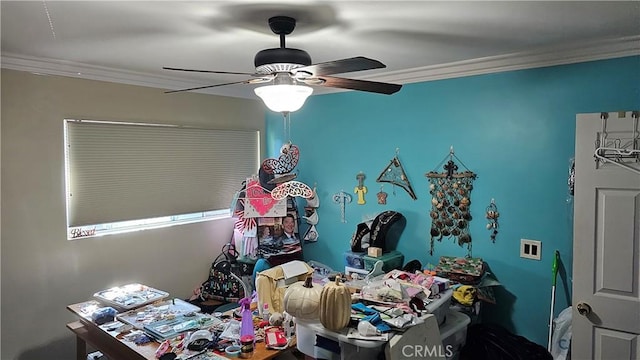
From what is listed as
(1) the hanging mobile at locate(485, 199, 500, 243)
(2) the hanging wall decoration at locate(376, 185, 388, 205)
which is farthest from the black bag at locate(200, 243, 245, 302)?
(1) the hanging mobile at locate(485, 199, 500, 243)

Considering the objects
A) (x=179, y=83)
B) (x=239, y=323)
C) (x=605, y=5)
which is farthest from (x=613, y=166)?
(x=179, y=83)

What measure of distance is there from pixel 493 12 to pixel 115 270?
310 cm

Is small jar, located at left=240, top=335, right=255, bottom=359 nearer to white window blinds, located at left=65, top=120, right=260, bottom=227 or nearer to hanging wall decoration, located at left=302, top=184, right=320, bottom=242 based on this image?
white window blinds, located at left=65, top=120, right=260, bottom=227

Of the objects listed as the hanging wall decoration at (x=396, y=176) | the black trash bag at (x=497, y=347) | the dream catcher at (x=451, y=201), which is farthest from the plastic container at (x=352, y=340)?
the hanging wall decoration at (x=396, y=176)

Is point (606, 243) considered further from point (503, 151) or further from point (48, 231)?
point (48, 231)

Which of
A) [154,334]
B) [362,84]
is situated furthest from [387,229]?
[154,334]

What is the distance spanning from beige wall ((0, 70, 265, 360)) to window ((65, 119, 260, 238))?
86 millimetres

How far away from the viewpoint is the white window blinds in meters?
2.92

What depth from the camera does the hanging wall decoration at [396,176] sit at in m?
3.13

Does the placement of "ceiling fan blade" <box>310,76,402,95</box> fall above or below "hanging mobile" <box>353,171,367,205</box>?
above

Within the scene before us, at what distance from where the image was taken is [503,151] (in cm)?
266

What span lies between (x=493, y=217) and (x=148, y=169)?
2702 millimetres

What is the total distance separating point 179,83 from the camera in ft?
11.2

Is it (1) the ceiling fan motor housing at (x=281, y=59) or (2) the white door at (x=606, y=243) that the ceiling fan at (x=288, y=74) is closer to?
(1) the ceiling fan motor housing at (x=281, y=59)
